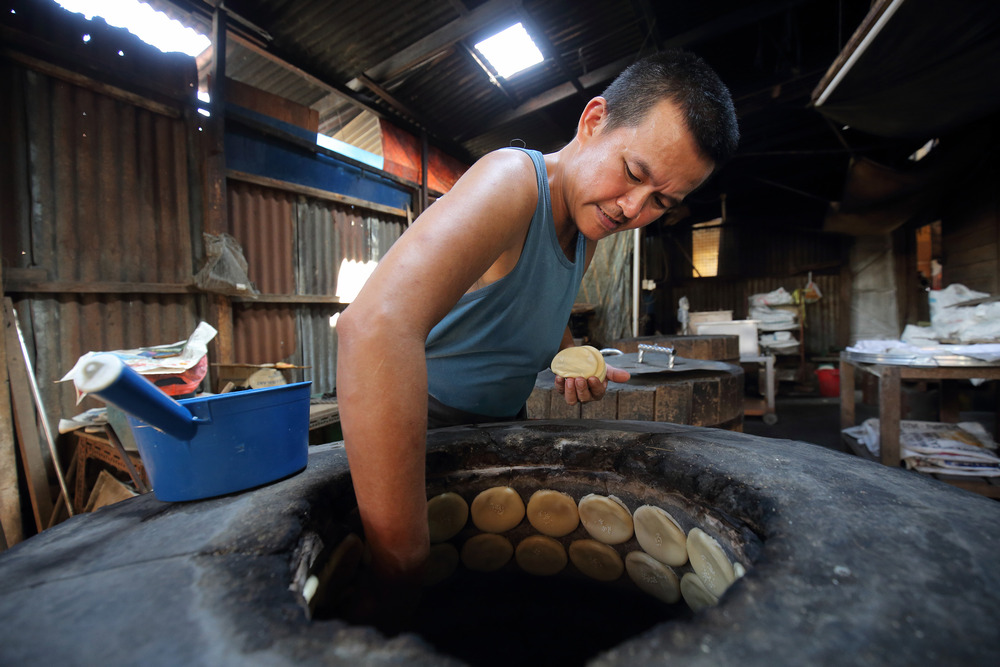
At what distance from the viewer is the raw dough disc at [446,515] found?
3.94 ft

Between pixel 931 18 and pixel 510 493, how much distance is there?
13.2 feet

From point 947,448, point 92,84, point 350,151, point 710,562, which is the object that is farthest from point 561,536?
point 350,151

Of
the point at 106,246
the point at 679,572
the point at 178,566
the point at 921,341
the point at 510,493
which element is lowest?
the point at 679,572

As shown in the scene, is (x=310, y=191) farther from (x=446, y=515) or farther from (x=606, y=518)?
(x=606, y=518)

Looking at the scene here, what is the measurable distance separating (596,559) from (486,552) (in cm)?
35

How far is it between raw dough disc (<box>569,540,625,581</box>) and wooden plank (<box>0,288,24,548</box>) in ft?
11.9

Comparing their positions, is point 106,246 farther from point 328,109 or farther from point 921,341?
point 921,341

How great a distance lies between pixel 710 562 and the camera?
0.93 meters

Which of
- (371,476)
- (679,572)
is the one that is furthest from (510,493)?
(371,476)

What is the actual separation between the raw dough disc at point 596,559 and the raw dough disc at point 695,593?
0.69 feet

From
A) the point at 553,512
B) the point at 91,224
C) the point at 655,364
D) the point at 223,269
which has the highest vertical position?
the point at 91,224

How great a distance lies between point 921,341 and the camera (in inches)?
130

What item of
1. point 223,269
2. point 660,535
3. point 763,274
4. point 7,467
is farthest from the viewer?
point 763,274

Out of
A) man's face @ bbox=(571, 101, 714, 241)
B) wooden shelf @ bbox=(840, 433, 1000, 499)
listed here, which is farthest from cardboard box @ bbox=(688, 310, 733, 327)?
man's face @ bbox=(571, 101, 714, 241)
